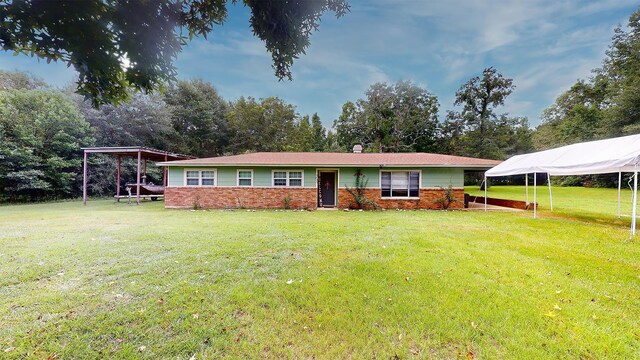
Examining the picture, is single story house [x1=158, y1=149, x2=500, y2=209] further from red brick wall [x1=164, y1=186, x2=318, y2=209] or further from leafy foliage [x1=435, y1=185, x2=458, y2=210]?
leafy foliage [x1=435, y1=185, x2=458, y2=210]

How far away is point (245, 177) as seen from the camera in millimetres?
13609

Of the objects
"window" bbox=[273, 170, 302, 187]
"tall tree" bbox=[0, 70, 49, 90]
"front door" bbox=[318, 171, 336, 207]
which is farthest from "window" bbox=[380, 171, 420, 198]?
"tall tree" bbox=[0, 70, 49, 90]

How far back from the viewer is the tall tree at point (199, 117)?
1156 inches

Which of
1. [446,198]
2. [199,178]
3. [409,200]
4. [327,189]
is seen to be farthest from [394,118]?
[199,178]

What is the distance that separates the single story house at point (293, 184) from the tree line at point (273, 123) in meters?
11.8

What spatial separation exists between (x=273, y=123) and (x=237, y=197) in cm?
2259

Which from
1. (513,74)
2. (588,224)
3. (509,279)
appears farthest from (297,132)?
(509,279)

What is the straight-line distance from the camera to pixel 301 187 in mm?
13586

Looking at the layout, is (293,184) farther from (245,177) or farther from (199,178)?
(199,178)

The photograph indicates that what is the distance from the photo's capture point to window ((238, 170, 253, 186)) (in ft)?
44.6

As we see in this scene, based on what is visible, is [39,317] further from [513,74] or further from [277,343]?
[513,74]

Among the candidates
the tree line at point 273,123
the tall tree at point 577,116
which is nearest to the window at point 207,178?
the tree line at point 273,123

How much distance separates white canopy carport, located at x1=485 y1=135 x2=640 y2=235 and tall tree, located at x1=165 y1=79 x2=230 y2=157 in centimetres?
2977

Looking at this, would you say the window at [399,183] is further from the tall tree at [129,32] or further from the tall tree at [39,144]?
the tall tree at [39,144]
